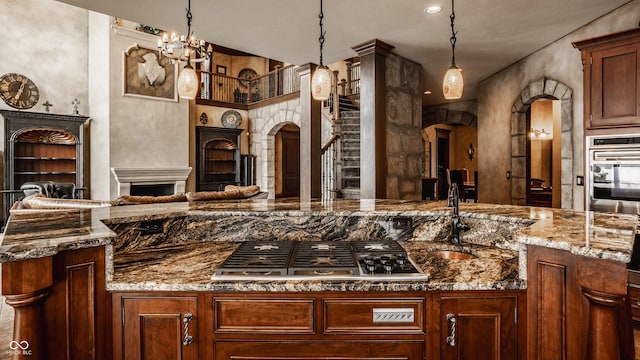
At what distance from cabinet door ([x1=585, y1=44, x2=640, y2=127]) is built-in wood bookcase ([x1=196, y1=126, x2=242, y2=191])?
827 cm

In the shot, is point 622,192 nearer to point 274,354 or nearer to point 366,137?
point 366,137

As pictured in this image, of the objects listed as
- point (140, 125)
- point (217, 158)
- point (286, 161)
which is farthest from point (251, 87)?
point (140, 125)

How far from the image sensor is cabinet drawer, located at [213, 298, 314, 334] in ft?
4.50

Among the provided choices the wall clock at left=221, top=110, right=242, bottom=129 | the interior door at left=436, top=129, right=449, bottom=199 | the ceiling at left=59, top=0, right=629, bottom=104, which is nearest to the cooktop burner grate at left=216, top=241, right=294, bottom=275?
the ceiling at left=59, top=0, right=629, bottom=104

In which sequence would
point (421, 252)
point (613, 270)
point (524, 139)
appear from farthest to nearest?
point (524, 139), point (421, 252), point (613, 270)

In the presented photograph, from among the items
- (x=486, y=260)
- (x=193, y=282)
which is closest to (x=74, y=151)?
(x=193, y=282)

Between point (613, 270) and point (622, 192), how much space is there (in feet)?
7.92

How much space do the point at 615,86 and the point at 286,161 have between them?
30.7ft

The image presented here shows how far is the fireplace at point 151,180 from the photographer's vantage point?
7586 millimetres

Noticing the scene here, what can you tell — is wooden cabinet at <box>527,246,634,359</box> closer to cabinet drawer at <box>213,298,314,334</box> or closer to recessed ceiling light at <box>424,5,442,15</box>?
cabinet drawer at <box>213,298,314,334</box>

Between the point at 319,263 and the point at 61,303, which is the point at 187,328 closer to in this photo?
the point at 61,303

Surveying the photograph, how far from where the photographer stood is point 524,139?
550 centimetres

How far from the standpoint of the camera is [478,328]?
139 centimetres

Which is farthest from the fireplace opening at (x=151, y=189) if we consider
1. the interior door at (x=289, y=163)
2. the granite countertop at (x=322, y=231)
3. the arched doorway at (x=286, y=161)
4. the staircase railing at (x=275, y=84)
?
the granite countertop at (x=322, y=231)
